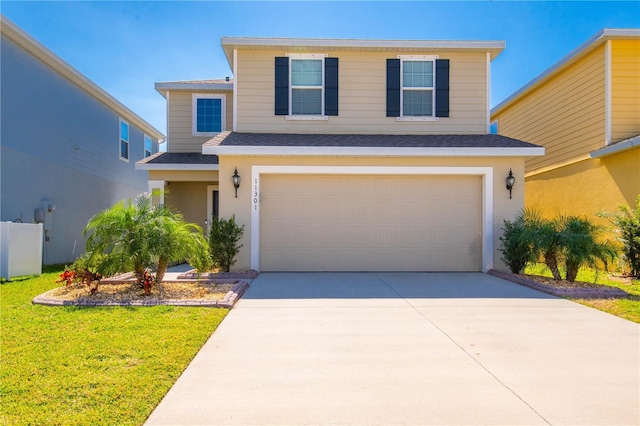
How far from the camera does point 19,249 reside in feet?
28.1

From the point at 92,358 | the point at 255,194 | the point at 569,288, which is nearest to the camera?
the point at 92,358

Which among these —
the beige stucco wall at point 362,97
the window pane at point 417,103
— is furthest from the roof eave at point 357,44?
the window pane at point 417,103

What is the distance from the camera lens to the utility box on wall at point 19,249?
8.24 m

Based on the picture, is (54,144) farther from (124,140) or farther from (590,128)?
(590,128)

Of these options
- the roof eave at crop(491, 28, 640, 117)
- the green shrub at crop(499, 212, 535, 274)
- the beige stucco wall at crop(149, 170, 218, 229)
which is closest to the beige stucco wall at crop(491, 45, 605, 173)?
the roof eave at crop(491, 28, 640, 117)

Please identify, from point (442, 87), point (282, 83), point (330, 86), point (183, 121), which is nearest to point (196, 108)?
point (183, 121)

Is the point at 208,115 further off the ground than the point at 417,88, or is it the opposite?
the point at 417,88

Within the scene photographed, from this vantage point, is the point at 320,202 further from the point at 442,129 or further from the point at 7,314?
the point at 7,314

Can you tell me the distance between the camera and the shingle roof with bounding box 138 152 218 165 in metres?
11.2

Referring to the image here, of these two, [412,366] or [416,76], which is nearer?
[412,366]

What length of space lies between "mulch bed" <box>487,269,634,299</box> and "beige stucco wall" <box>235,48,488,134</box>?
4178 mm

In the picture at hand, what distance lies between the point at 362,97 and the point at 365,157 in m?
2.01

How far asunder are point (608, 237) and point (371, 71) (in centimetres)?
724

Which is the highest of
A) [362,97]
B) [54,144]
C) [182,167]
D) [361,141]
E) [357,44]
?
[357,44]
